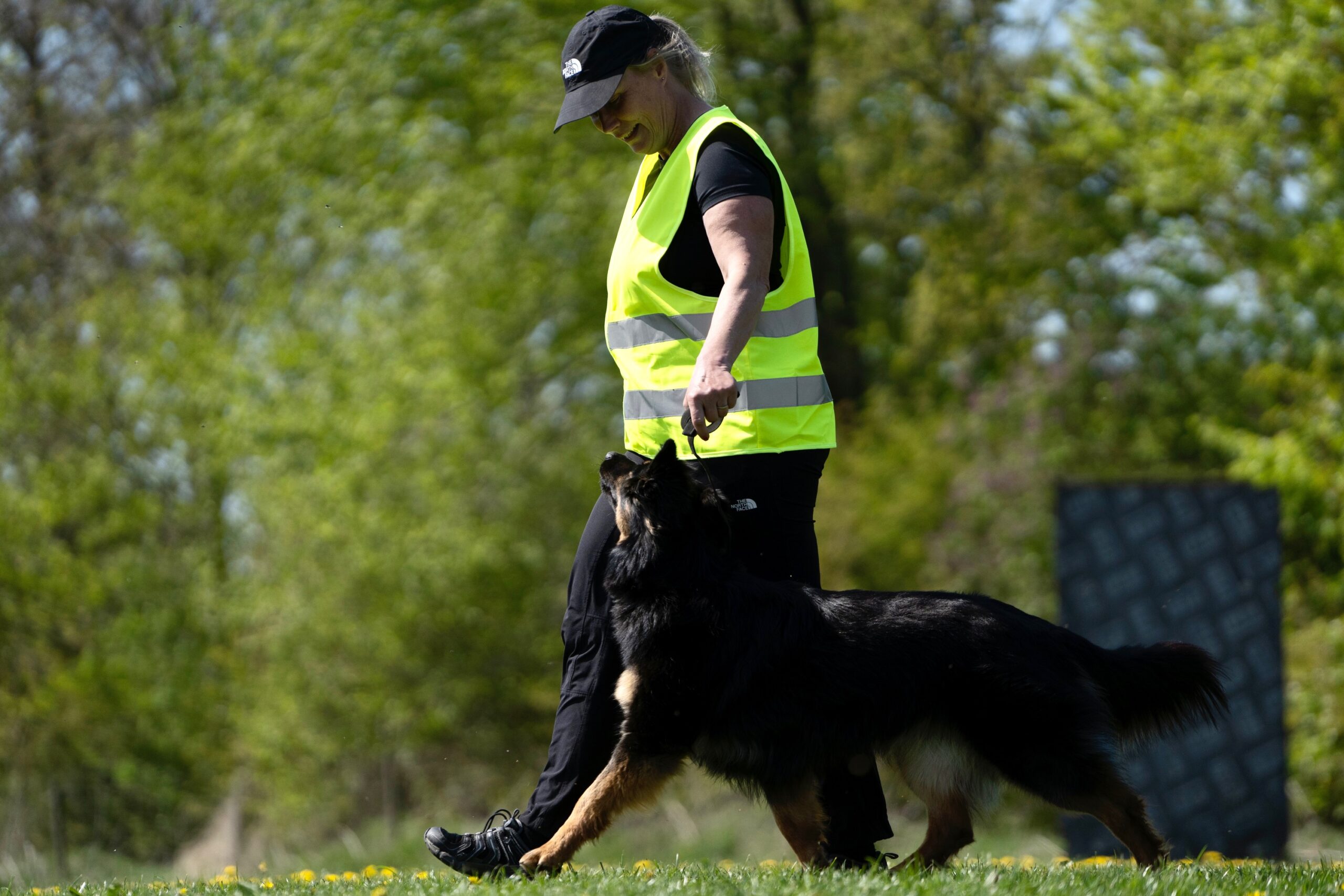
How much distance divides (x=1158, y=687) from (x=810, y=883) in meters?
1.38

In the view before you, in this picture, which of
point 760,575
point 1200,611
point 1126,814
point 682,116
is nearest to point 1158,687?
point 1126,814

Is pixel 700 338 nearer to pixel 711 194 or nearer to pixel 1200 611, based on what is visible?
pixel 711 194

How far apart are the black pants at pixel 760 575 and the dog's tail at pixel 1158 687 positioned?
0.78m

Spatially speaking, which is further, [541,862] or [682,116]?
[682,116]

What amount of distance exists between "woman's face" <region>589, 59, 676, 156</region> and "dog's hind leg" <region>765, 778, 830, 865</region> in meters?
1.95

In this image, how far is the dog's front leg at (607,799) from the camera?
3.68 m

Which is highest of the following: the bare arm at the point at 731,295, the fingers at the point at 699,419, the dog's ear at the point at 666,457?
the bare arm at the point at 731,295

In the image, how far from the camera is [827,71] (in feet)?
51.8

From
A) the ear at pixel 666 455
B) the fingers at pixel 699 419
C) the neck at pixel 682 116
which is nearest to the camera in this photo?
the fingers at pixel 699 419

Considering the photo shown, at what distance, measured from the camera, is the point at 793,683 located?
12.3 ft

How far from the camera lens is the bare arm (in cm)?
342

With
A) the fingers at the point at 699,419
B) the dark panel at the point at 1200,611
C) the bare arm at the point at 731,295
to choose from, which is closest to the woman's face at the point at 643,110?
the bare arm at the point at 731,295

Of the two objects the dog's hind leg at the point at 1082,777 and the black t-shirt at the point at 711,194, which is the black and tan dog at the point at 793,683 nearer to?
the dog's hind leg at the point at 1082,777

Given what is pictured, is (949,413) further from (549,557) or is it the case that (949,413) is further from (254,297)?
(254,297)
